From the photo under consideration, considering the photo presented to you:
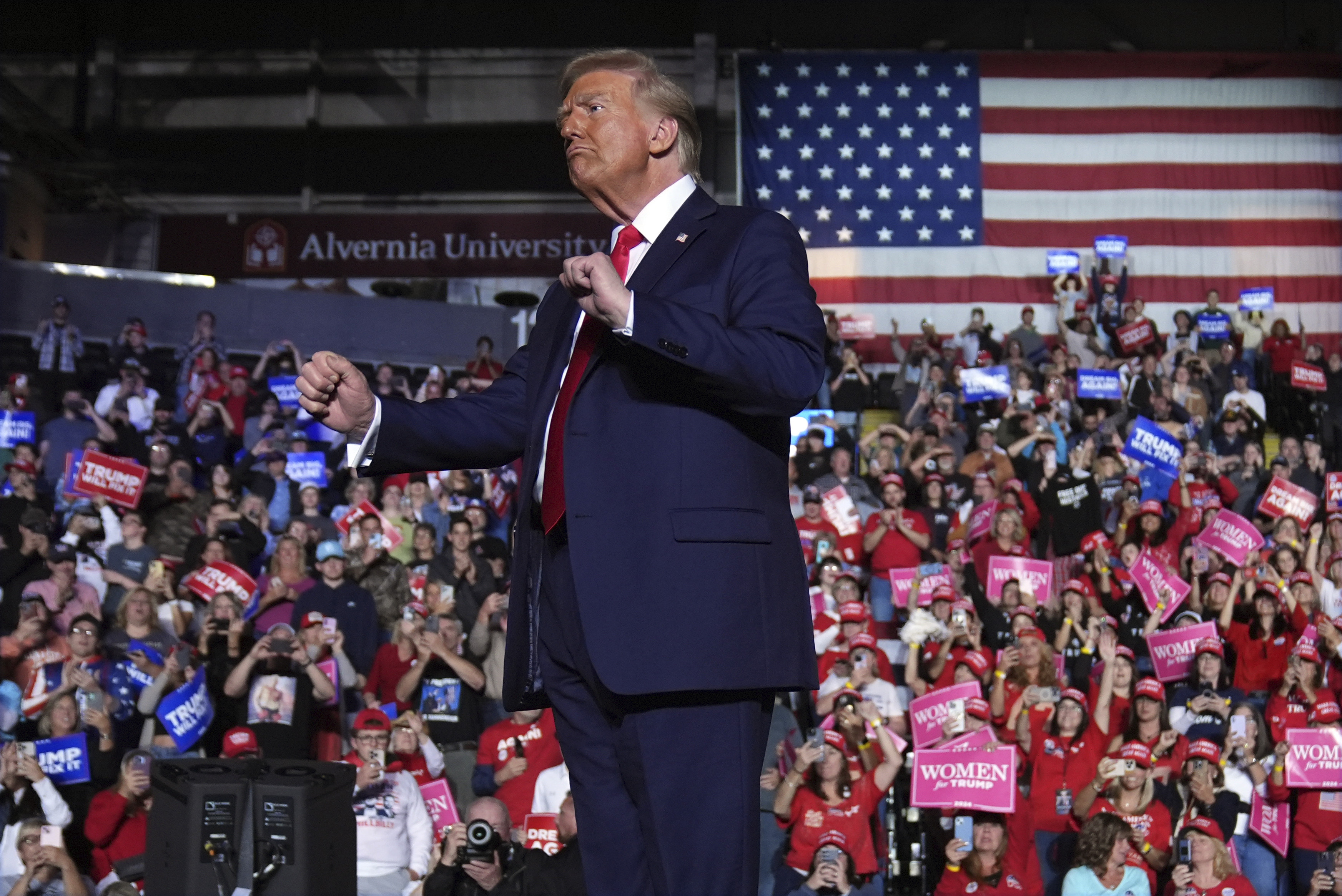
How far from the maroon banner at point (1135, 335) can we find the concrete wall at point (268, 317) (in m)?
6.23

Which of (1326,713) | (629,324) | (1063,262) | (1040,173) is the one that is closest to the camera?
(629,324)

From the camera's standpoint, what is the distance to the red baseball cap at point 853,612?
25.7ft

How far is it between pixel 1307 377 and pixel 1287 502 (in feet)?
12.2

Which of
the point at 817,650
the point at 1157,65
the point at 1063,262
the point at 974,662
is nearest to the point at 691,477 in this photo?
the point at 817,650

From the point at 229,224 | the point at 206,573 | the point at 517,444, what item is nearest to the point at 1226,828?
the point at 206,573

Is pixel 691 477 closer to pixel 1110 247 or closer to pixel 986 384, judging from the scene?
pixel 986 384

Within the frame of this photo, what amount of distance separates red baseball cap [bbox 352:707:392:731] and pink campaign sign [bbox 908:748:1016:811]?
2.42m

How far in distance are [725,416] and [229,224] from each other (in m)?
16.3

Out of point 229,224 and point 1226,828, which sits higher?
point 229,224

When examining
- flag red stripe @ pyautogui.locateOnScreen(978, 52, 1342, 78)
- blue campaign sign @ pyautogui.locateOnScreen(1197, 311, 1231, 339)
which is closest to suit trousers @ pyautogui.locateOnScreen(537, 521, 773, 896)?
blue campaign sign @ pyautogui.locateOnScreen(1197, 311, 1231, 339)

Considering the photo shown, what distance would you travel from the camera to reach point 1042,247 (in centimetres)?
1708

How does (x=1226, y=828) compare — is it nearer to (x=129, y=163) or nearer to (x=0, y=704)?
(x=0, y=704)

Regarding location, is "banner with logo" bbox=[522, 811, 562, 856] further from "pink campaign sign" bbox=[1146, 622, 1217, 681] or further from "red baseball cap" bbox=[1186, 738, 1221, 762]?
"pink campaign sign" bbox=[1146, 622, 1217, 681]

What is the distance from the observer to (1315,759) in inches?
282
